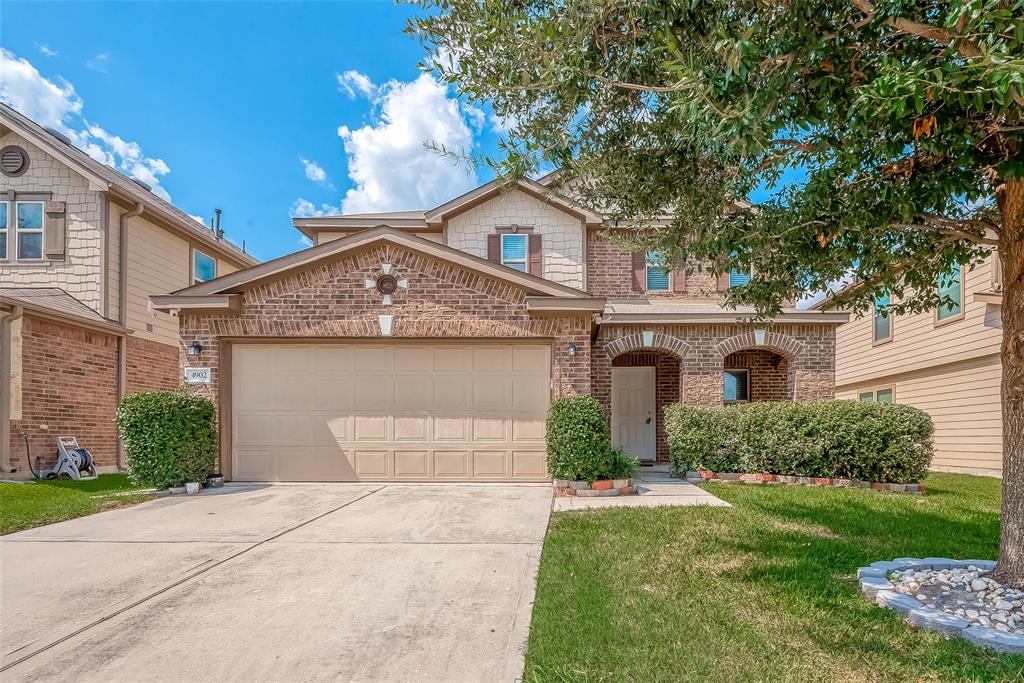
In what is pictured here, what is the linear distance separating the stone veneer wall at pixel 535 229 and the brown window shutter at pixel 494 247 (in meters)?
0.09

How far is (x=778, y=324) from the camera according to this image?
1169 cm

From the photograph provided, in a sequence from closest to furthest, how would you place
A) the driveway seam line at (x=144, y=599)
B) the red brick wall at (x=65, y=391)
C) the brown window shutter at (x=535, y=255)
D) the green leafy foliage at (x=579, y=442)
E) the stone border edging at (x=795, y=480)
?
1. the driveway seam line at (x=144, y=599)
2. the green leafy foliage at (x=579, y=442)
3. the stone border edging at (x=795, y=480)
4. the red brick wall at (x=65, y=391)
5. the brown window shutter at (x=535, y=255)

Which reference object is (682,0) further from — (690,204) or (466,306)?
(466,306)

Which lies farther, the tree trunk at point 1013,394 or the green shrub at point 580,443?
the green shrub at point 580,443

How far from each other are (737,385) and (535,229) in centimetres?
600

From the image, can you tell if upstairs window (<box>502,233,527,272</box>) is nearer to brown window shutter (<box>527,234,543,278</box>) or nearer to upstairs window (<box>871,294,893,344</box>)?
brown window shutter (<box>527,234,543,278</box>)

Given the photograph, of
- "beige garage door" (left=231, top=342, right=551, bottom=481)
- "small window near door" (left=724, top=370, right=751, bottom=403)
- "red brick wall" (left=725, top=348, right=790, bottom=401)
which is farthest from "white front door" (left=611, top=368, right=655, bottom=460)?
"beige garage door" (left=231, top=342, right=551, bottom=481)

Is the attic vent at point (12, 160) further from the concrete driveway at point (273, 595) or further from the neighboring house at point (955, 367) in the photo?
the neighboring house at point (955, 367)

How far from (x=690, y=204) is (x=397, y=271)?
5306 millimetres

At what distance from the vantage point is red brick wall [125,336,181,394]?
13.1 m

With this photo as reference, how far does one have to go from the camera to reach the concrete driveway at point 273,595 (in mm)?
3247

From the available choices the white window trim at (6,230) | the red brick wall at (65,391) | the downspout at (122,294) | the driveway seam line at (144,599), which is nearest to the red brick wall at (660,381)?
the driveway seam line at (144,599)

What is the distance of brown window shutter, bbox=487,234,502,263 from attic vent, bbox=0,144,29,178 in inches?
403

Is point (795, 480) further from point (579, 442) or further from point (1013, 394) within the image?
point (1013, 394)
